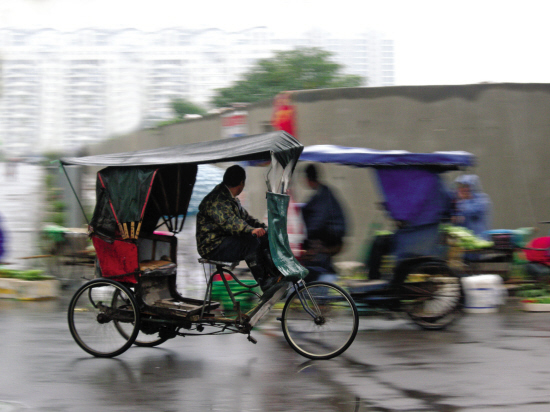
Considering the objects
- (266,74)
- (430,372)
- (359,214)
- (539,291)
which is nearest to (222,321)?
(430,372)

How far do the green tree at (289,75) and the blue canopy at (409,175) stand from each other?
3229 cm

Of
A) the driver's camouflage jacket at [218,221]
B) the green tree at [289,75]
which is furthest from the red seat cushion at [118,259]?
the green tree at [289,75]

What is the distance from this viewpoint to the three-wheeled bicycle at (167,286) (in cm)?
580

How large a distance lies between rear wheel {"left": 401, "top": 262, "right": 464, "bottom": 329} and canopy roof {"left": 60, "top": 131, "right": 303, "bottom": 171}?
2.21 meters

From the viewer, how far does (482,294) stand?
838 centimetres

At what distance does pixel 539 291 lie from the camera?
889 cm

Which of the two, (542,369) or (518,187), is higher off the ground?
(518,187)

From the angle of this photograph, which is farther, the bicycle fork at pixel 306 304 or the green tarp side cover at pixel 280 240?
the bicycle fork at pixel 306 304

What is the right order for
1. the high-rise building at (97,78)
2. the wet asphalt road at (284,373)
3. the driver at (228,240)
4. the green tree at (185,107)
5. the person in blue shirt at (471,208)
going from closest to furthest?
the wet asphalt road at (284,373)
the driver at (228,240)
the person in blue shirt at (471,208)
the high-rise building at (97,78)
the green tree at (185,107)

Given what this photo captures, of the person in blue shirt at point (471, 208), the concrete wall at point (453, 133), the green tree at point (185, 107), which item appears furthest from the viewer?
the green tree at point (185, 107)

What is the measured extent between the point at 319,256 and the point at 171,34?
8319 centimetres

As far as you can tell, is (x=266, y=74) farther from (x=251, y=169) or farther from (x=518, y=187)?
(x=518, y=187)

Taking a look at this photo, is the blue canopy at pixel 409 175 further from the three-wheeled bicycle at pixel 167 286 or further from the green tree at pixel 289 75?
the green tree at pixel 289 75

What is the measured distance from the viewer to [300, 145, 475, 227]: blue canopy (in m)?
7.33
